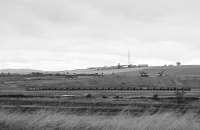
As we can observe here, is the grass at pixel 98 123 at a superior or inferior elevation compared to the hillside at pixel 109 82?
inferior

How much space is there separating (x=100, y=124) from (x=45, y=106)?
19.0 feet

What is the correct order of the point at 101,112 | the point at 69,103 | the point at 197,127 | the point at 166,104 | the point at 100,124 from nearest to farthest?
the point at 197,127
the point at 100,124
the point at 101,112
the point at 166,104
the point at 69,103

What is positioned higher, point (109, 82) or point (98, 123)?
point (109, 82)

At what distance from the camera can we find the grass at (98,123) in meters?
11.5

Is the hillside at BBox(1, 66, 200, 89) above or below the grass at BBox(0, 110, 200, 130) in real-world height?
above

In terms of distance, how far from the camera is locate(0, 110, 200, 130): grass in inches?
452

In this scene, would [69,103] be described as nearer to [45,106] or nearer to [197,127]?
[45,106]

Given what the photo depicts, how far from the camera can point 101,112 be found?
49.6 feet

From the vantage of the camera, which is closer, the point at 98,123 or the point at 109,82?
the point at 98,123

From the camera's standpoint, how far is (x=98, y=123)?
12156mm

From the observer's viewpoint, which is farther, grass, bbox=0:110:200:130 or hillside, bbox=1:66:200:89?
hillside, bbox=1:66:200:89

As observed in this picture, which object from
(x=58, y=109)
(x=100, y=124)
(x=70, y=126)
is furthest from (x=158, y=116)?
(x=58, y=109)

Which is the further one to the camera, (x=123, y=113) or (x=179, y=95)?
(x=179, y=95)

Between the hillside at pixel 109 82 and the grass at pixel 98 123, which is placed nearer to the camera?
the grass at pixel 98 123
